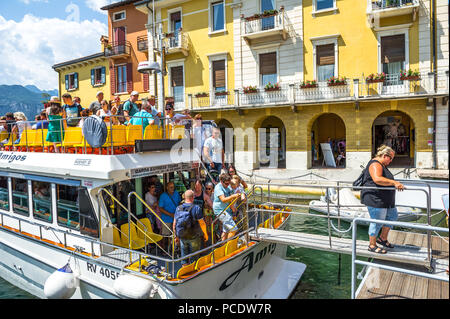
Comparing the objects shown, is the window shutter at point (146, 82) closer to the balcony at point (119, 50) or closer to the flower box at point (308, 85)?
the balcony at point (119, 50)

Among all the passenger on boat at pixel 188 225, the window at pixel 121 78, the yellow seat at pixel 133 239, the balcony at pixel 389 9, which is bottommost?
the yellow seat at pixel 133 239

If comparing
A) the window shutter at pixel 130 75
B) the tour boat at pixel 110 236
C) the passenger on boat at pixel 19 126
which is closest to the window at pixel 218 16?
the window shutter at pixel 130 75

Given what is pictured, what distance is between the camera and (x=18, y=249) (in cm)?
709

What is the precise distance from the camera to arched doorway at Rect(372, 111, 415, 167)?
66.9ft

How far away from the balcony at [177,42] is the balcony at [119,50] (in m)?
4.88

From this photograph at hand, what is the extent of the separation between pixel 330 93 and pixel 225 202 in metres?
14.0

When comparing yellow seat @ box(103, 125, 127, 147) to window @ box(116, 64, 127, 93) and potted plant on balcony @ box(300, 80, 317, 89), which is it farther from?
window @ box(116, 64, 127, 93)

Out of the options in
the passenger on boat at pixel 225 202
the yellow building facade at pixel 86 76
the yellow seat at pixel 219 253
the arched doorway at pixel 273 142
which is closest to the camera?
the yellow seat at pixel 219 253

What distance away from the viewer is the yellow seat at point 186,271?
4.78 meters

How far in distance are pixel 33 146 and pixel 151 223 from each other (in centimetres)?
335

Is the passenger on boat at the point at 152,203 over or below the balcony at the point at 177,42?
below

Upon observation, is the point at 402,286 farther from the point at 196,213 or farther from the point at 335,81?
the point at 335,81
